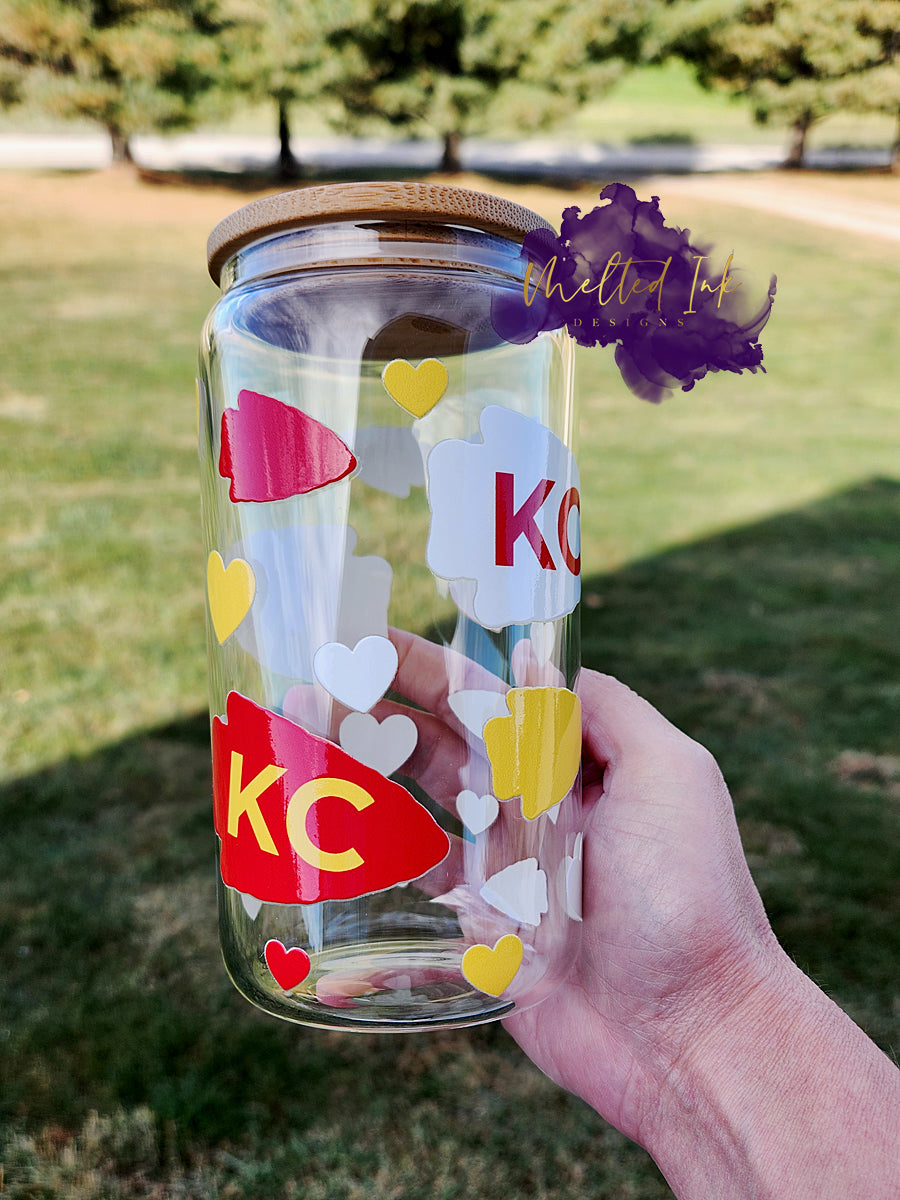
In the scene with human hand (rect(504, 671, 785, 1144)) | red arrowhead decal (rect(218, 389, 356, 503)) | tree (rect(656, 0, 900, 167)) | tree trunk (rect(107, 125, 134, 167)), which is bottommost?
human hand (rect(504, 671, 785, 1144))

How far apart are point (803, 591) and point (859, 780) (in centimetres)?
132

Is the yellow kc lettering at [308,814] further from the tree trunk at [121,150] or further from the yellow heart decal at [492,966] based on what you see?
the tree trunk at [121,150]

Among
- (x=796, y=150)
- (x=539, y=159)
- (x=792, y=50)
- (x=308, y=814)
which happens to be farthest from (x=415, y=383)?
(x=539, y=159)

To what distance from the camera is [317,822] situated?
0.84m

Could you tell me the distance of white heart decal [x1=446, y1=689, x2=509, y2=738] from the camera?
3.07 feet

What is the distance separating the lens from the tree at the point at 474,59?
392 inches

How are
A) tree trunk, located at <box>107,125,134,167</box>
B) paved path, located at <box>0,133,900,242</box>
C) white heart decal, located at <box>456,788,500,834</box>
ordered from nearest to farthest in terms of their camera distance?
white heart decal, located at <box>456,788,500,834</box>, paved path, located at <box>0,133,900,242</box>, tree trunk, located at <box>107,125,134,167</box>

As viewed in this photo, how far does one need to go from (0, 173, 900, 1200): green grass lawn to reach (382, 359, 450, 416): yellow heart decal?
0.31 m

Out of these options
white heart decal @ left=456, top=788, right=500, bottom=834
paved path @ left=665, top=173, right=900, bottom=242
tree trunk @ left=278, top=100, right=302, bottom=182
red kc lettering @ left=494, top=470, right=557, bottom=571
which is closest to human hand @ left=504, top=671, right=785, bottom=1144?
white heart decal @ left=456, top=788, right=500, bottom=834

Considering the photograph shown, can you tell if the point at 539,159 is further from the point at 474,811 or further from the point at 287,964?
the point at 287,964

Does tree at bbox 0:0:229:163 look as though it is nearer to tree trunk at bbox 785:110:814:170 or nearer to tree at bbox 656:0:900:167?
tree at bbox 656:0:900:167

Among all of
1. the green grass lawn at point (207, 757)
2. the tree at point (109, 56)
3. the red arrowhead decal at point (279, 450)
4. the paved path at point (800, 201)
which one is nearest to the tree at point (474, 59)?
the tree at point (109, 56)

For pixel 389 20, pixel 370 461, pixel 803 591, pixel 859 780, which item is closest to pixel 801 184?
pixel 389 20

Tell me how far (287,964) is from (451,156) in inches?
499
